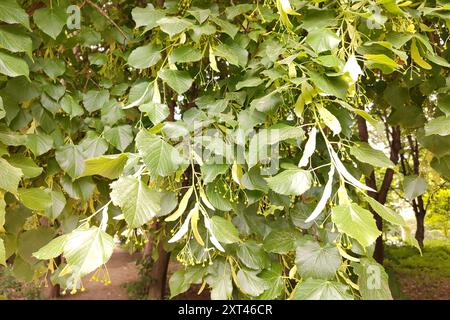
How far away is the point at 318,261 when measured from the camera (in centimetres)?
80

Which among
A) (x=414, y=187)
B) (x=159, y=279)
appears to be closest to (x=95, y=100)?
(x=414, y=187)

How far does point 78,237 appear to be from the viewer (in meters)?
0.77

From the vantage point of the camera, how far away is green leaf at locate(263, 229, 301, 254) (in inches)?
37.9

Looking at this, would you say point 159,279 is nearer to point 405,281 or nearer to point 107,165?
point 405,281

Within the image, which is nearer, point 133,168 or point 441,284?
point 133,168

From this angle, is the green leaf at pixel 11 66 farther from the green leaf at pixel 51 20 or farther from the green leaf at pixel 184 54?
the green leaf at pixel 184 54

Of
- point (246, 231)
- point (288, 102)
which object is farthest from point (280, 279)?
point (288, 102)

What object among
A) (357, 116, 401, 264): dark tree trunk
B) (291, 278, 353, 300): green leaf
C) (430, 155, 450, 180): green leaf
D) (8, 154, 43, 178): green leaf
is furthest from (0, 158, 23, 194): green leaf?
(357, 116, 401, 264): dark tree trunk

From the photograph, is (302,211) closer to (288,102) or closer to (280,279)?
(280,279)

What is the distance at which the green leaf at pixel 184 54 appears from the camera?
1064mm

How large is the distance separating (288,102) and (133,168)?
18.1 inches

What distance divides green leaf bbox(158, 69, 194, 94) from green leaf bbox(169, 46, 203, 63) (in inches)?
1.4
